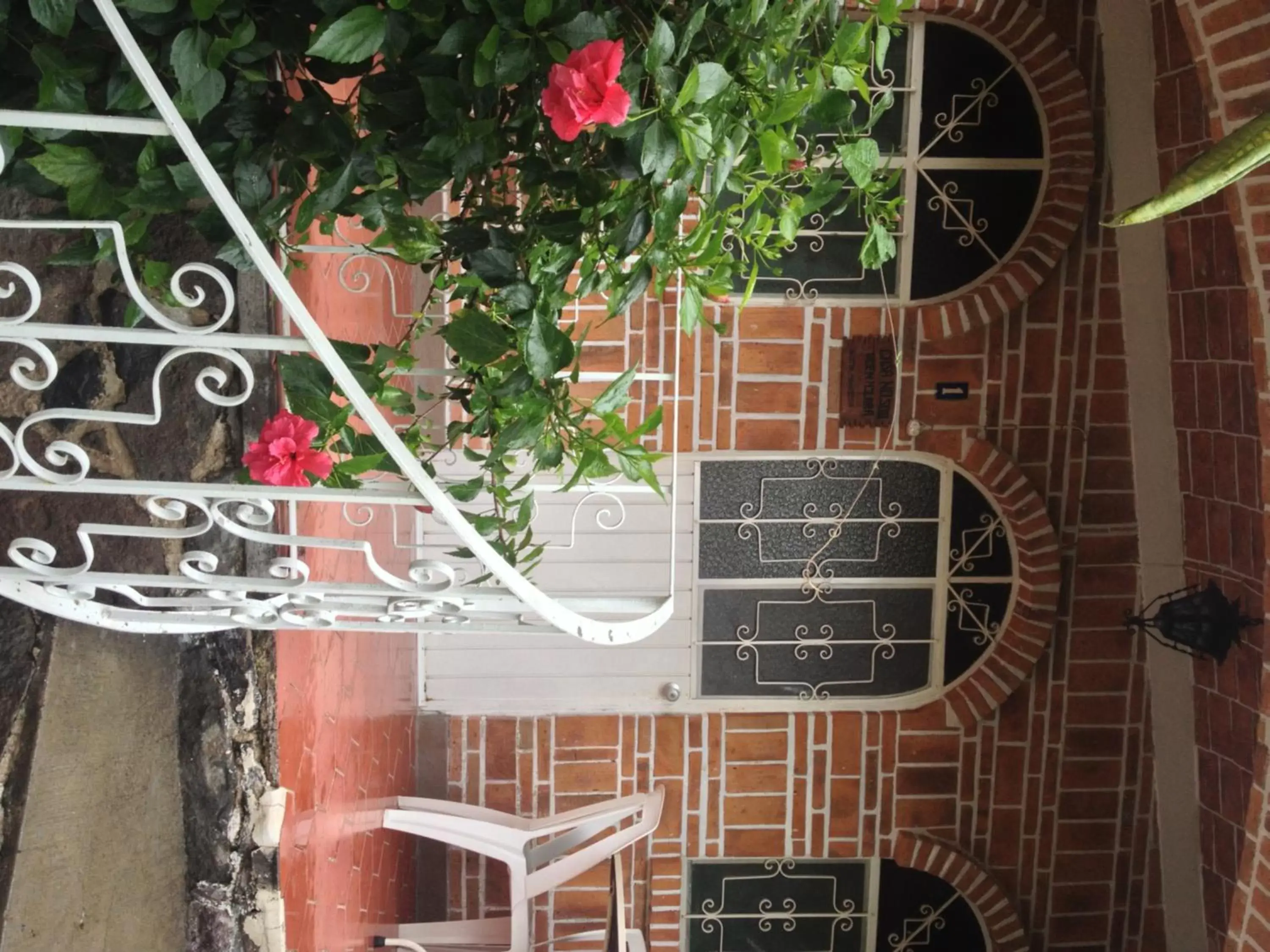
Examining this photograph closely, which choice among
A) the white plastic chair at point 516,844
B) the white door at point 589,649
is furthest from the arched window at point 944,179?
the white plastic chair at point 516,844

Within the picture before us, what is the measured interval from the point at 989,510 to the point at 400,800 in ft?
7.96

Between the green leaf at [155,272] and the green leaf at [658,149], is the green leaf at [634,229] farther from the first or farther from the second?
the green leaf at [155,272]

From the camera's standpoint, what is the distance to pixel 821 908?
4086mm

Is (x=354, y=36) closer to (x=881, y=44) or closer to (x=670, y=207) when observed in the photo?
(x=670, y=207)

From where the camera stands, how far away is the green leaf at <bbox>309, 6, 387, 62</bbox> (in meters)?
1.08

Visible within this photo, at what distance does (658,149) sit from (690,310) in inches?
13.2

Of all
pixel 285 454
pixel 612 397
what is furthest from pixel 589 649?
pixel 285 454

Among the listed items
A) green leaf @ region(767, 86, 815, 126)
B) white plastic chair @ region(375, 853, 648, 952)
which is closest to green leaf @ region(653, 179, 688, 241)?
green leaf @ region(767, 86, 815, 126)

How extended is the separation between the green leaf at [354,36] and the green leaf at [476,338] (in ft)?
1.06

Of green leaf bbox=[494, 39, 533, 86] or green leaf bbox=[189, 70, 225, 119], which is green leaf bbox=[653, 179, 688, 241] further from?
green leaf bbox=[189, 70, 225, 119]

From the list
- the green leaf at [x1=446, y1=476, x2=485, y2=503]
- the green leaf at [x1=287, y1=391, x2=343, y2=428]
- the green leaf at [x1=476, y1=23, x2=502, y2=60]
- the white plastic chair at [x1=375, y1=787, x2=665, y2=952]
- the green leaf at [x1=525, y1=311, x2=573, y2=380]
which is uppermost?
the green leaf at [x1=476, y1=23, x2=502, y2=60]

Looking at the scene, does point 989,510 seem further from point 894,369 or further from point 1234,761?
point 1234,761

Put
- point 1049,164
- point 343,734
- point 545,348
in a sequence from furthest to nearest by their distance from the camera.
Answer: point 1049,164 < point 343,734 < point 545,348

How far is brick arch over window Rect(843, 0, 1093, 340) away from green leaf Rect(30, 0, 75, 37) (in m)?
3.19
